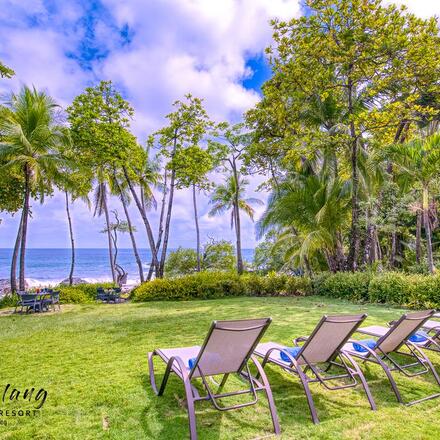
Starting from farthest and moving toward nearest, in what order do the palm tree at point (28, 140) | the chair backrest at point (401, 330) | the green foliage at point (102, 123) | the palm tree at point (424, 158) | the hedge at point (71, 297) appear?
the green foliage at point (102, 123), the palm tree at point (28, 140), the hedge at point (71, 297), the palm tree at point (424, 158), the chair backrest at point (401, 330)

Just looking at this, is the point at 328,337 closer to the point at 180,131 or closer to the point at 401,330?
the point at 401,330

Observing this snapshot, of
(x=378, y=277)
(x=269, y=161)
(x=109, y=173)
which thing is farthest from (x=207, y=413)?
(x=109, y=173)

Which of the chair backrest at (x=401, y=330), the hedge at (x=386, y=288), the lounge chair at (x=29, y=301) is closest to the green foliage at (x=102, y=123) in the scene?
the lounge chair at (x=29, y=301)

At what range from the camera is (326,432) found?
2.83 meters

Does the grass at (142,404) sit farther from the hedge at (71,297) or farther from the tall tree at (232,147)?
the tall tree at (232,147)

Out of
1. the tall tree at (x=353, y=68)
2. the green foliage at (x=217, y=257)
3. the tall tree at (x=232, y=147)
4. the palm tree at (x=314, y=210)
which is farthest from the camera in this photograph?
the green foliage at (x=217, y=257)

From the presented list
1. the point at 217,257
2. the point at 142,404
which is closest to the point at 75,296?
the point at 142,404

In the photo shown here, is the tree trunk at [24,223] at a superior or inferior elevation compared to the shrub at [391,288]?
superior

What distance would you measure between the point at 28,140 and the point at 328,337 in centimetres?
1351

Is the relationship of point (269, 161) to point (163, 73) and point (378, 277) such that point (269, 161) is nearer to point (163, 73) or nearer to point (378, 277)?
point (163, 73)

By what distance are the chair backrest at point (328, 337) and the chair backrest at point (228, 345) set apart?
63 centimetres

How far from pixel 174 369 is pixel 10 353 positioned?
3.61 meters

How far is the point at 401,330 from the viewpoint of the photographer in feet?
12.6

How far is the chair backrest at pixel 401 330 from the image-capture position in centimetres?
373
